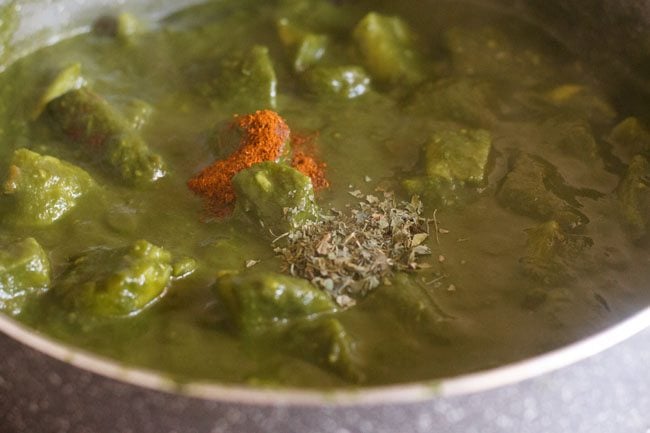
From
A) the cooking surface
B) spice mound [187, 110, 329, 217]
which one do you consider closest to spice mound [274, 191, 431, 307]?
spice mound [187, 110, 329, 217]

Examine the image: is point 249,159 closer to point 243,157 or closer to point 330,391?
point 243,157

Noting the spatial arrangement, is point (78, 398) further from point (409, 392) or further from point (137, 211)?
point (137, 211)

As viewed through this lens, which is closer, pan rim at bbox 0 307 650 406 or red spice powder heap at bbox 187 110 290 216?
pan rim at bbox 0 307 650 406

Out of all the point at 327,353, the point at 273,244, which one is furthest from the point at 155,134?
the point at 327,353

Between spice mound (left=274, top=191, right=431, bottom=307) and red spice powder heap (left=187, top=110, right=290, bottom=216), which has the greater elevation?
red spice powder heap (left=187, top=110, right=290, bottom=216)

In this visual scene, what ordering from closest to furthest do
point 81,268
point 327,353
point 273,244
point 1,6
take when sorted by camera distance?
point 327,353 → point 81,268 → point 273,244 → point 1,6

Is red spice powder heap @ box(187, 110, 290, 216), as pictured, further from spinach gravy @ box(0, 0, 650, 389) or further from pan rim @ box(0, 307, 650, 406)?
pan rim @ box(0, 307, 650, 406)

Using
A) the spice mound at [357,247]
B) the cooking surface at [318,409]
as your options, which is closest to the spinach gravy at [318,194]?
the spice mound at [357,247]

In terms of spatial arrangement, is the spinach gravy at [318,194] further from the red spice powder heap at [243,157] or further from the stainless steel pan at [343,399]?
the stainless steel pan at [343,399]
